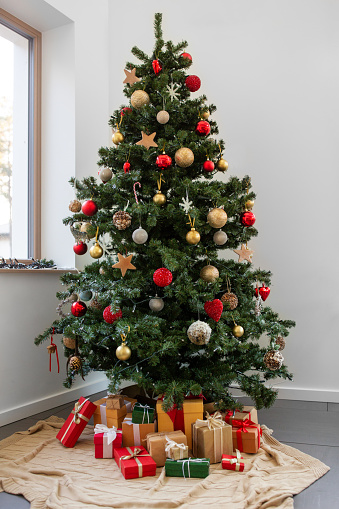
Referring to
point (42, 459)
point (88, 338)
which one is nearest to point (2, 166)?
point (88, 338)

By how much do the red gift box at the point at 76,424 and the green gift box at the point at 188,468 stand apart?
0.49 m

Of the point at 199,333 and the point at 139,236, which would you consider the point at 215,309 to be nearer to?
the point at 199,333

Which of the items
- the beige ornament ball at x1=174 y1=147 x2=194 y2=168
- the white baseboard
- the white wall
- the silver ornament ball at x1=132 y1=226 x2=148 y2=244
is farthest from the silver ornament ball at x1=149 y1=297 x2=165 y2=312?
the white baseboard

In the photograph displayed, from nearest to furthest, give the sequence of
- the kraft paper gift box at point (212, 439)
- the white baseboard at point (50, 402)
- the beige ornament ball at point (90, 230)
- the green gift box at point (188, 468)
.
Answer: the green gift box at point (188, 468) → the kraft paper gift box at point (212, 439) → the beige ornament ball at point (90, 230) → the white baseboard at point (50, 402)

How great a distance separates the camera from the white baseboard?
224 cm

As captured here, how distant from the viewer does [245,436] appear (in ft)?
5.85

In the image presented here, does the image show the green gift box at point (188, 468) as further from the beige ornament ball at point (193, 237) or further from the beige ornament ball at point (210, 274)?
the beige ornament ball at point (193, 237)

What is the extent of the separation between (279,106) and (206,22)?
72 cm

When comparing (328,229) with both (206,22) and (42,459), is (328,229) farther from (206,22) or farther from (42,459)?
(42,459)

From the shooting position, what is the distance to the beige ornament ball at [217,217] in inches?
74.6

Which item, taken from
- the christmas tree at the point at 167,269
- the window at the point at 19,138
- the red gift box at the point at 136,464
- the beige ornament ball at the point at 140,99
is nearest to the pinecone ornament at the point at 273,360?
the christmas tree at the point at 167,269

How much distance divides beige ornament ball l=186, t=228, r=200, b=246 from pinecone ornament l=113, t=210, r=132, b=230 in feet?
0.86

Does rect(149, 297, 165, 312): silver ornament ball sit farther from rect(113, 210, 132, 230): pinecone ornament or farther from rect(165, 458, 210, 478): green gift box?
rect(165, 458, 210, 478): green gift box

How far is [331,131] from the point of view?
103 inches
